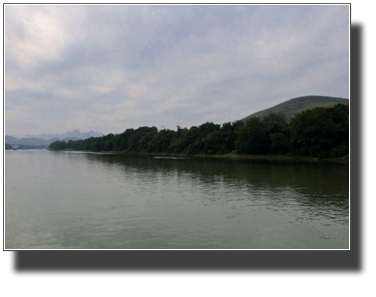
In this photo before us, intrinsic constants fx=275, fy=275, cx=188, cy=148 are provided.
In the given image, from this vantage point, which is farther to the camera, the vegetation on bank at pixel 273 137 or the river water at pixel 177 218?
the vegetation on bank at pixel 273 137

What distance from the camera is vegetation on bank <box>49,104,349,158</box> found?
6234 cm

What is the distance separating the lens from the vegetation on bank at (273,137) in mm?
62344

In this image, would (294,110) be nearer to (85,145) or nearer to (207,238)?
(85,145)

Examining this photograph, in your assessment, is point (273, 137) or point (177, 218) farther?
point (273, 137)

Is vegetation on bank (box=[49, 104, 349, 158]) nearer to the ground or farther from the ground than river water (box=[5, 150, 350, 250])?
farther from the ground

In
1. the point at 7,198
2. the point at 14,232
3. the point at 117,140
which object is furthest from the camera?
the point at 117,140

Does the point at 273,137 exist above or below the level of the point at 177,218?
above

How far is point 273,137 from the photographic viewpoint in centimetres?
7400

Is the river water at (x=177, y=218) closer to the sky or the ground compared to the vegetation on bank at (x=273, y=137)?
closer to the ground
